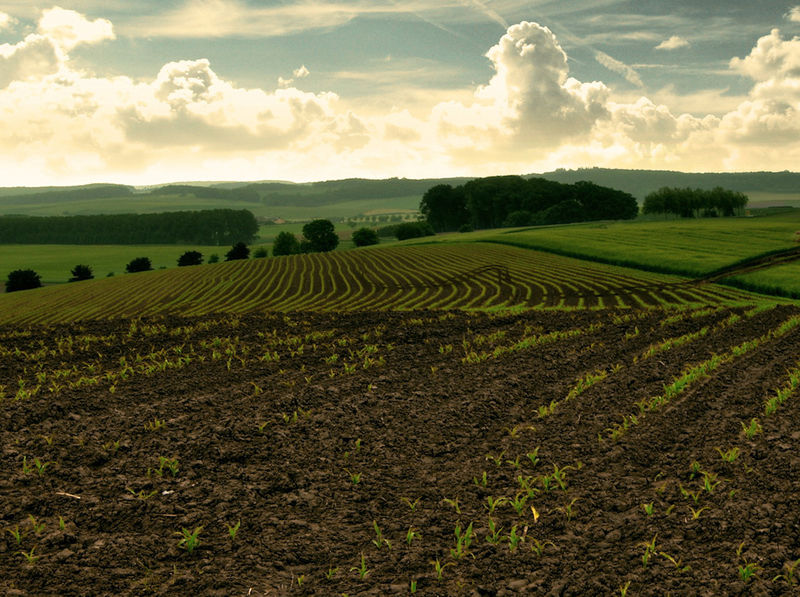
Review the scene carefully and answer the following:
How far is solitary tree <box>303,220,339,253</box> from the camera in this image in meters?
131

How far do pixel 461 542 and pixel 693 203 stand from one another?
151m

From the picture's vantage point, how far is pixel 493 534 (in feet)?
26.6

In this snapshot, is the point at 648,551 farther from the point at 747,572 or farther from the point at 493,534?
the point at 493,534

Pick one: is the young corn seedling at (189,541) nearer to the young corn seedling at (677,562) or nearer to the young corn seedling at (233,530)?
the young corn seedling at (233,530)

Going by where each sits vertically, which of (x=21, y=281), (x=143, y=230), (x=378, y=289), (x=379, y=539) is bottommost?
(x=21, y=281)

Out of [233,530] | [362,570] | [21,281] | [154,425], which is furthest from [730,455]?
[21,281]

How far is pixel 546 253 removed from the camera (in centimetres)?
7556

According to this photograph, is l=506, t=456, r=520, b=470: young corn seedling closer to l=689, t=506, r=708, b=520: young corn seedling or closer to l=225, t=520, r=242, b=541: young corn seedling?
l=689, t=506, r=708, b=520: young corn seedling

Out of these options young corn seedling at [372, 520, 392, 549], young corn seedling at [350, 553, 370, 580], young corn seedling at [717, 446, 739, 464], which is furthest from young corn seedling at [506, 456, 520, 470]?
young corn seedling at [350, 553, 370, 580]

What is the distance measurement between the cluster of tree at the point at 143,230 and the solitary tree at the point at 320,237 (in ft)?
166

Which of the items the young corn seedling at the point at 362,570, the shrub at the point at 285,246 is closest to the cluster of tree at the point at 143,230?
the shrub at the point at 285,246

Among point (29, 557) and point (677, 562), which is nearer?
point (677, 562)

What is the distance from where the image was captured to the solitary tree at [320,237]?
429 feet

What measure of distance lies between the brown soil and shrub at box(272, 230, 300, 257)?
365ft
